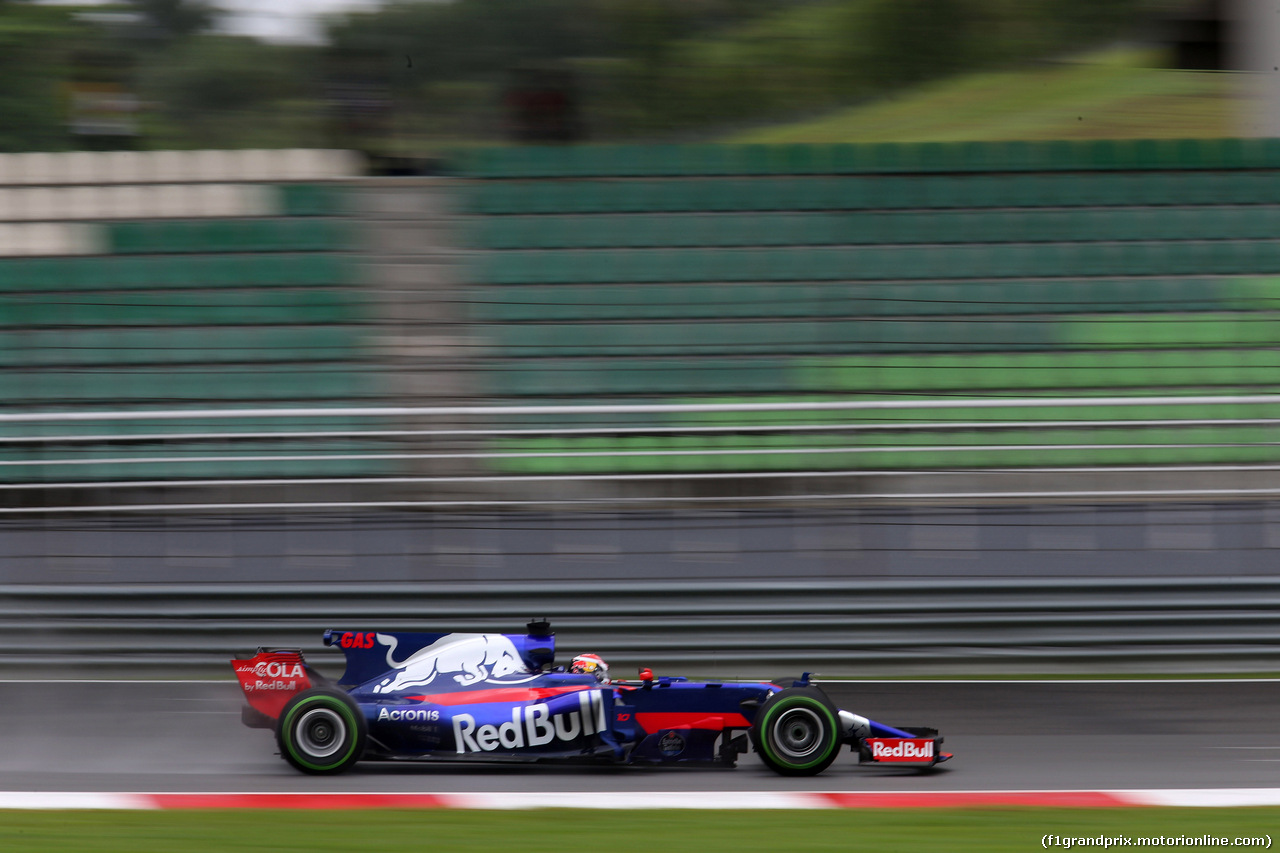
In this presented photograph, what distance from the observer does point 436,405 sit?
902 cm

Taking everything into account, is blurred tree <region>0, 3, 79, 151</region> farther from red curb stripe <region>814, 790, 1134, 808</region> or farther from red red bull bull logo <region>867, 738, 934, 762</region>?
red curb stripe <region>814, 790, 1134, 808</region>

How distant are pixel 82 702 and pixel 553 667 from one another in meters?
3.26

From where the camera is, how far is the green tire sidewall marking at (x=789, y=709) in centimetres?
518

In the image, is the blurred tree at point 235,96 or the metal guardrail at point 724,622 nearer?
the metal guardrail at point 724,622

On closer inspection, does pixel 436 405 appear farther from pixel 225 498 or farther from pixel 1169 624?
pixel 1169 624

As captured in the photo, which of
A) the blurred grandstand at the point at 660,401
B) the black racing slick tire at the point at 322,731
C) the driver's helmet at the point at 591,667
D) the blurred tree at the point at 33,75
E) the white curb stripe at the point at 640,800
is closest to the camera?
the white curb stripe at the point at 640,800

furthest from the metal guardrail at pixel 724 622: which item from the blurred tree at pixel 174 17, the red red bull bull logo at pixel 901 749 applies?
the blurred tree at pixel 174 17

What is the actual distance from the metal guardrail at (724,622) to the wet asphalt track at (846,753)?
307 millimetres

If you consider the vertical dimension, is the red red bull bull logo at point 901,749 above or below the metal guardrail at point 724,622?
below

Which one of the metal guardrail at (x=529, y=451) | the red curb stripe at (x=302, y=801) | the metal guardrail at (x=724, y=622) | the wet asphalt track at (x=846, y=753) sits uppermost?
the metal guardrail at (x=529, y=451)

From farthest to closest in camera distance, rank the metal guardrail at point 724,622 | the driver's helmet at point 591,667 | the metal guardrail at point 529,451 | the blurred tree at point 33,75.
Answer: the blurred tree at point 33,75 < the metal guardrail at point 529,451 < the metal guardrail at point 724,622 < the driver's helmet at point 591,667

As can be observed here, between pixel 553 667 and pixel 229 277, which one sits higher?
pixel 229 277

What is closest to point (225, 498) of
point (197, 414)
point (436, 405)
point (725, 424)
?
point (197, 414)

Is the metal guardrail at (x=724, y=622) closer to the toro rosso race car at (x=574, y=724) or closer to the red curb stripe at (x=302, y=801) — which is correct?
A: the toro rosso race car at (x=574, y=724)
